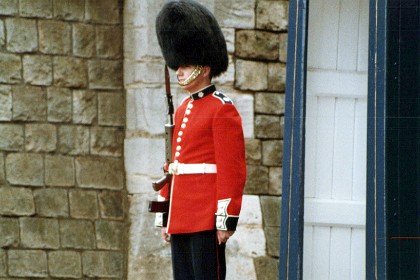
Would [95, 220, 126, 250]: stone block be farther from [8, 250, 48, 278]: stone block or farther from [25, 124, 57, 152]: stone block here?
[25, 124, 57, 152]: stone block

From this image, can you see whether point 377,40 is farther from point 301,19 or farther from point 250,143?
point 250,143

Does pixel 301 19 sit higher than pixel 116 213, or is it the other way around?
pixel 301 19

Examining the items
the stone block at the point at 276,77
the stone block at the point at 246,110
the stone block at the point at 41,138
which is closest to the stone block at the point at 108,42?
the stone block at the point at 41,138

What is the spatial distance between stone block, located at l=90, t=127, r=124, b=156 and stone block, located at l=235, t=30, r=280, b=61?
83 centimetres

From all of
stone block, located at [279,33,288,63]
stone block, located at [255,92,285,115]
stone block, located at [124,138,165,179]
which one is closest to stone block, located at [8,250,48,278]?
stone block, located at [124,138,165,179]

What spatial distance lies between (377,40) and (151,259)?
1.77 meters

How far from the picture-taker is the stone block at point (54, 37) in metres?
6.47

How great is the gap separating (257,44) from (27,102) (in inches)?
51.3

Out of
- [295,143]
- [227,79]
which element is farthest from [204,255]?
[227,79]

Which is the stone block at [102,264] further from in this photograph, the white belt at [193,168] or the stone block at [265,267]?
the white belt at [193,168]

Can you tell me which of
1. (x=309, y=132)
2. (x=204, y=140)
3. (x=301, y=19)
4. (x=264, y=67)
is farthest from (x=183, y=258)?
(x=264, y=67)

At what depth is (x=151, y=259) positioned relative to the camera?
6191 mm

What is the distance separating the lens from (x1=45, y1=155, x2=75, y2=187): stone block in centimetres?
648

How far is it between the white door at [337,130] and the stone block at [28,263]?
178cm
